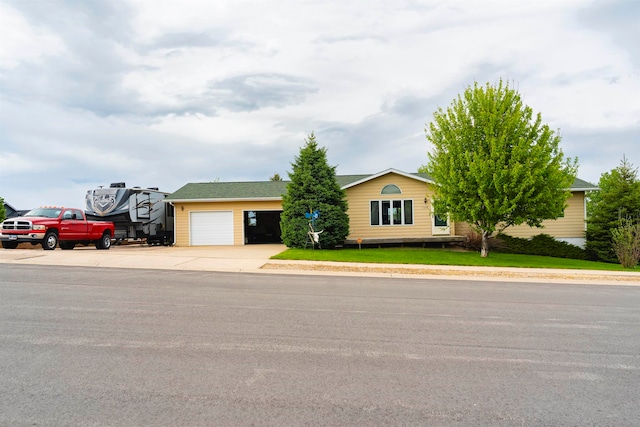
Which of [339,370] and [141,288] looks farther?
[141,288]

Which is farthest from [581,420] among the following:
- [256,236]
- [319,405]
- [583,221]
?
[256,236]

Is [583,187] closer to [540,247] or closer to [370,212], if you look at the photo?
[540,247]

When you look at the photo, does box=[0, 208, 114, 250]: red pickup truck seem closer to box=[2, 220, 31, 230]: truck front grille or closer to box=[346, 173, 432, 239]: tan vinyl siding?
box=[2, 220, 31, 230]: truck front grille

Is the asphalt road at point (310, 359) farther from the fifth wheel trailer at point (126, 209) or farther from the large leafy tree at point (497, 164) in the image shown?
the fifth wheel trailer at point (126, 209)

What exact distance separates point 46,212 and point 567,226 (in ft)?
88.8

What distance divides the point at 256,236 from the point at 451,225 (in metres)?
13.9

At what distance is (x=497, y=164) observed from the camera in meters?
18.4

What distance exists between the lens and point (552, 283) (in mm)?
13328

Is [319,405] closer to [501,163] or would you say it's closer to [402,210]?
[501,163]

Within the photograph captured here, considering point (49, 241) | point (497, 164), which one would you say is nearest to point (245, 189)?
point (49, 241)

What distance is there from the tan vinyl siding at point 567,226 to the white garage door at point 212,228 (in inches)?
635

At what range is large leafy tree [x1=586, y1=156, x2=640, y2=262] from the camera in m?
23.9

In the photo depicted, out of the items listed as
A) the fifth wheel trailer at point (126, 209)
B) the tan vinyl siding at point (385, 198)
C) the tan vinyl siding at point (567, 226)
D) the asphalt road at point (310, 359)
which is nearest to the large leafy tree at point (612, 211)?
the tan vinyl siding at point (567, 226)

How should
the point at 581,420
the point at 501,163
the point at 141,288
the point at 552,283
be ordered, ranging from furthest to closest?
the point at 501,163 → the point at 552,283 → the point at 141,288 → the point at 581,420
